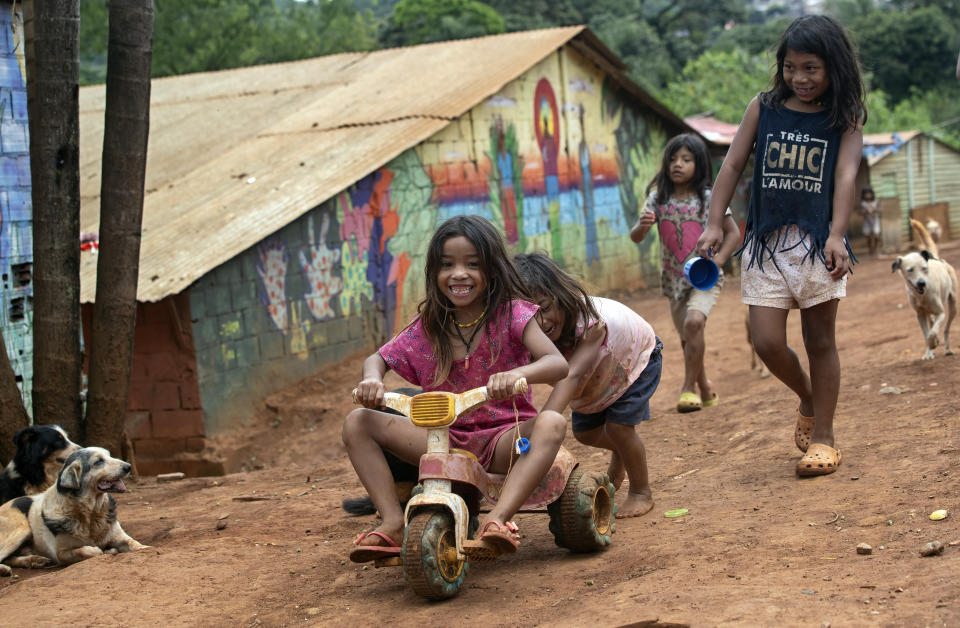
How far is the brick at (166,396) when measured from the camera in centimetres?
931

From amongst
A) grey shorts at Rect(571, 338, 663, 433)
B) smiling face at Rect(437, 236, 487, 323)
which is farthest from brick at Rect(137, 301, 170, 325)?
smiling face at Rect(437, 236, 487, 323)

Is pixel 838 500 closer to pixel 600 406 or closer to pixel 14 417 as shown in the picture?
pixel 600 406

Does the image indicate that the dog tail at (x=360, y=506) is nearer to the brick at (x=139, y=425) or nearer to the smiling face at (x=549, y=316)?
the smiling face at (x=549, y=316)

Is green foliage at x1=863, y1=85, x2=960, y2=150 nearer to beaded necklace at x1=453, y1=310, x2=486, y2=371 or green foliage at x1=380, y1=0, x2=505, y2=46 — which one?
green foliage at x1=380, y1=0, x2=505, y2=46

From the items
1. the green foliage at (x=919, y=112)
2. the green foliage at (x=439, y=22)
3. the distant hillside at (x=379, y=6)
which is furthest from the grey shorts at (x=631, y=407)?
the distant hillside at (x=379, y=6)

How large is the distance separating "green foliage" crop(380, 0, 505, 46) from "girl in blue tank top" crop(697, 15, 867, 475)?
1207 inches

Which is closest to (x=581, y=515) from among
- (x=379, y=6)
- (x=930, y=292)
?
(x=930, y=292)

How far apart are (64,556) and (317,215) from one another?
→ 6.35m

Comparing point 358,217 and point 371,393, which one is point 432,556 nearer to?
point 371,393

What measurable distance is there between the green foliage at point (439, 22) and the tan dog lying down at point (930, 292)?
28.3 m

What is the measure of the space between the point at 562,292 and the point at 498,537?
1.08 m

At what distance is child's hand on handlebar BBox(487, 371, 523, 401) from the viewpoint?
3.40 metres

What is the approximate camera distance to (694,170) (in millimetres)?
6645

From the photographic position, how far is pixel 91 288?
9727 mm
